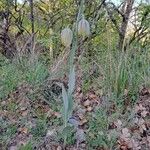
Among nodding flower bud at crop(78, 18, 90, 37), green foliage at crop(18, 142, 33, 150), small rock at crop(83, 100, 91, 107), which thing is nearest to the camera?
nodding flower bud at crop(78, 18, 90, 37)

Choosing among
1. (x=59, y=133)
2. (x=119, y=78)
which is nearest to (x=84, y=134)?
(x=59, y=133)

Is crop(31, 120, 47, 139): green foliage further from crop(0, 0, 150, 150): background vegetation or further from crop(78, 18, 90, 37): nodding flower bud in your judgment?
crop(78, 18, 90, 37): nodding flower bud

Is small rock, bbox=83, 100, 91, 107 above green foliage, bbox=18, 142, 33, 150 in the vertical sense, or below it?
above

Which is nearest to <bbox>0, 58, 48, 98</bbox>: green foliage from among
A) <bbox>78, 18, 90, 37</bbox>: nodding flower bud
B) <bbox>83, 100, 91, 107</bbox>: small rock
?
<bbox>83, 100, 91, 107</bbox>: small rock

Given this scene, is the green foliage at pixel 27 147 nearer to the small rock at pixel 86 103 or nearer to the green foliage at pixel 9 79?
the small rock at pixel 86 103

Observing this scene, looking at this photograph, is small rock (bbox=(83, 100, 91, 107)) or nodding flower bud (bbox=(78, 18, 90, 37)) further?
small rock (bbox=(83, 100, 91, 107))

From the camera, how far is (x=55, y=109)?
3.89 metres

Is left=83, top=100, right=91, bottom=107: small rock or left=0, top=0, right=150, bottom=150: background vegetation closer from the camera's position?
left=0, top=0, right=150, bottom=150: background vegetation

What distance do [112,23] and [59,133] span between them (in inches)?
186

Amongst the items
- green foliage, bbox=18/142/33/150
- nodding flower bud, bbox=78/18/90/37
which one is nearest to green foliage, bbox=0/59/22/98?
green foliage, bbox=18/142/33/150

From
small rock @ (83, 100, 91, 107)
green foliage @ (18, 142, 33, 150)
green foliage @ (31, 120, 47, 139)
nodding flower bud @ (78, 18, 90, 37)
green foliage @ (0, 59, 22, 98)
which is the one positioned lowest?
green foliage @ (18, 142, 33, 150)

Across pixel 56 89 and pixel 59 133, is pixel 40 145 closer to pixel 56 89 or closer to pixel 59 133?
pixel 59 133

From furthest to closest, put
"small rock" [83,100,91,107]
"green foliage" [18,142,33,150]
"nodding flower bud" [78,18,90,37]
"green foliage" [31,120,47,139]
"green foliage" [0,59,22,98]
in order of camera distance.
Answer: "green foliage" [0,59,22,98] → "small rock" [83,100,91,107] → "green foliage" [31,120,47,139] → "green foliage" [18,142,33,150] → "nodding flower bud" [78,18,90,37]

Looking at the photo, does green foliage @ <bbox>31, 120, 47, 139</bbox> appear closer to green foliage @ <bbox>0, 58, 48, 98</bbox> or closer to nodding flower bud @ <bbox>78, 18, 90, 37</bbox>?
green foliage @ <bbox>0, 58, 48, 98</bbox>
